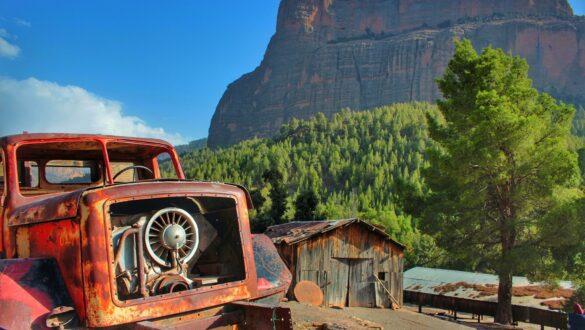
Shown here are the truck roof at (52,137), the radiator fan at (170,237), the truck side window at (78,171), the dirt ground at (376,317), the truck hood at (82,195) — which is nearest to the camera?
the truck hood at (82,195)

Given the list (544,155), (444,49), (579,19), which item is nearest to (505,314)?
(544,155)

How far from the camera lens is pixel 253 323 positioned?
4996 millimetres

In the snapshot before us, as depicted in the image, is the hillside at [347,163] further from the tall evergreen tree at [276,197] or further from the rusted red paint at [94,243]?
the rusted red paint at [94,243]

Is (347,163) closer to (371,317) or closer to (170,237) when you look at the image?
(371,317)

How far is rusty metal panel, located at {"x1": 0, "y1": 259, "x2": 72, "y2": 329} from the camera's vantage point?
13.2 ft

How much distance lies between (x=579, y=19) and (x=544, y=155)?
190 meters

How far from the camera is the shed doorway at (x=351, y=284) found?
2369 cm

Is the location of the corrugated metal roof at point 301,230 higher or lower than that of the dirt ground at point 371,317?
higher

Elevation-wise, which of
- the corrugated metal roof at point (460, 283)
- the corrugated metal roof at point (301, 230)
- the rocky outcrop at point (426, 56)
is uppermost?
the rocky outcrop at point (426, 56)

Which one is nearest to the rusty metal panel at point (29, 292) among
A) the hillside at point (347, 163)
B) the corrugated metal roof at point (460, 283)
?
the corrugated metal roof at point (460, 283)

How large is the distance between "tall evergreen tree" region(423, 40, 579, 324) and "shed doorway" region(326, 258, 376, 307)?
3.61m

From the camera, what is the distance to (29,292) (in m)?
4.18

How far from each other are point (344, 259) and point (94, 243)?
20437 mm

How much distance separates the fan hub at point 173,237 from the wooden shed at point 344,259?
17.4 meters
